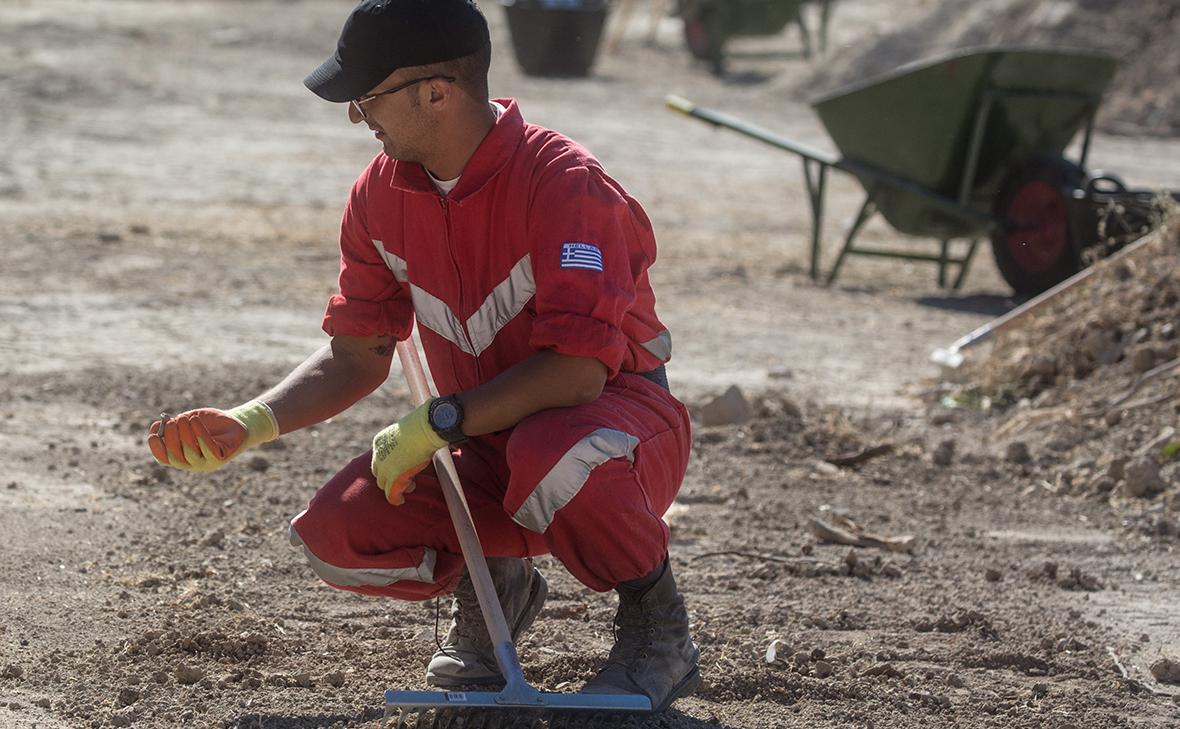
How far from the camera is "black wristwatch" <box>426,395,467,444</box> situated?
114 inches

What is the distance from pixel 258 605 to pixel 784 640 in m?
1.36

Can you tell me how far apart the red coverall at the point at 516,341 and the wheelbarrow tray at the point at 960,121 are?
211 inches

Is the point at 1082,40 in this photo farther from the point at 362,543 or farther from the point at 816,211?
the point at 362,543

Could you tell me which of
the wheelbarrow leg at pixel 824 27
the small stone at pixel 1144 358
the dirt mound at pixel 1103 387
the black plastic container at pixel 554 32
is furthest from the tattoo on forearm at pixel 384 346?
the wheelbarrow leg at pixel 824 27

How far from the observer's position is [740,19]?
1881 cm

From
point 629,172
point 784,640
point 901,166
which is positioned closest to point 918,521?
point 784,640

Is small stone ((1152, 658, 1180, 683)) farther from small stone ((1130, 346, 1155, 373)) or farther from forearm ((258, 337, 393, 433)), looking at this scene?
small stone ((1130, 346, 1155, 373))

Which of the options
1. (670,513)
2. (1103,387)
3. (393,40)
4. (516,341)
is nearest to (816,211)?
(1103,387)

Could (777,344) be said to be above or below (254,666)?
below

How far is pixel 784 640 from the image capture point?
3713 millimetres

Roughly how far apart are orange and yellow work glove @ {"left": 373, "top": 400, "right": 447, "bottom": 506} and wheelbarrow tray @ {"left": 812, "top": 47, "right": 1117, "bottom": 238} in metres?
5.72

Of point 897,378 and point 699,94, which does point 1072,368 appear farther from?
point 699,94

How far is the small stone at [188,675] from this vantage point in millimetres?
3307

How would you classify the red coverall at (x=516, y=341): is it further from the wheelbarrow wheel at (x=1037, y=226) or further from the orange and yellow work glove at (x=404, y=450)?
the wheelbarrow wheel at (x=1037, y=226)
